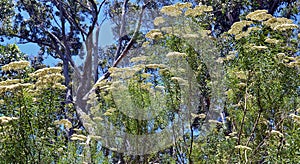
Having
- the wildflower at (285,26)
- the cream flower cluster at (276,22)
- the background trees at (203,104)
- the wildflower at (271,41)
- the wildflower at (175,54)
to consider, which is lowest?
the background trees at (203,104)

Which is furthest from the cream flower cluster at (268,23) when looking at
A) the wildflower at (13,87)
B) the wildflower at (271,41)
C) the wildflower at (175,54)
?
the wildflower at (13,87)

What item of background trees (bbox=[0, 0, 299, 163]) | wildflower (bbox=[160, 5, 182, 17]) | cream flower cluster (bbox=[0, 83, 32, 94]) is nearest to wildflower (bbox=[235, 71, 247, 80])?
background trees (bbox=[0, 0, 299, 163])

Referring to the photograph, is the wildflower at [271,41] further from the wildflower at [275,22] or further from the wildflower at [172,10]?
the wildflower at [172,10]

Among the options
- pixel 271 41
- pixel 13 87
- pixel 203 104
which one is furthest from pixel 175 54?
pixel 13 87

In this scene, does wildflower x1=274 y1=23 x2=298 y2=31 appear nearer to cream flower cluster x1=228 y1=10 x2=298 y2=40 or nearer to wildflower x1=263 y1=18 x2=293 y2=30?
cream flower cluster x1=228 y1=10 x2=298 y2=40

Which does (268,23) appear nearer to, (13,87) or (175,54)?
(175,54)

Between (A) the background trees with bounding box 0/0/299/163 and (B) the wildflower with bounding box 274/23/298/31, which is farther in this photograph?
(B) the wildflower with bounding box 274/23/298/31

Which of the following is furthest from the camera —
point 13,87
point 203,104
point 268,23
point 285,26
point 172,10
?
point 203,104

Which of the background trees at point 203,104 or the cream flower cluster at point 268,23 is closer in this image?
the background trees at point 203,104

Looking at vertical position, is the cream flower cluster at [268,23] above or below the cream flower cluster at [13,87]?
above

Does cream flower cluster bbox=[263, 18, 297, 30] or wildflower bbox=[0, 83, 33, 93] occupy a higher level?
cream flower cluster bbox=[263, 18, 297, 30]

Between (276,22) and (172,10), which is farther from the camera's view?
(172,10)

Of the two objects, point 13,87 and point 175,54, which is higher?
point 175,54

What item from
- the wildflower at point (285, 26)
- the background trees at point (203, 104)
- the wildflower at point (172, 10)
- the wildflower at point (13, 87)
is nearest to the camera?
the wildflower at point (13, 87)
